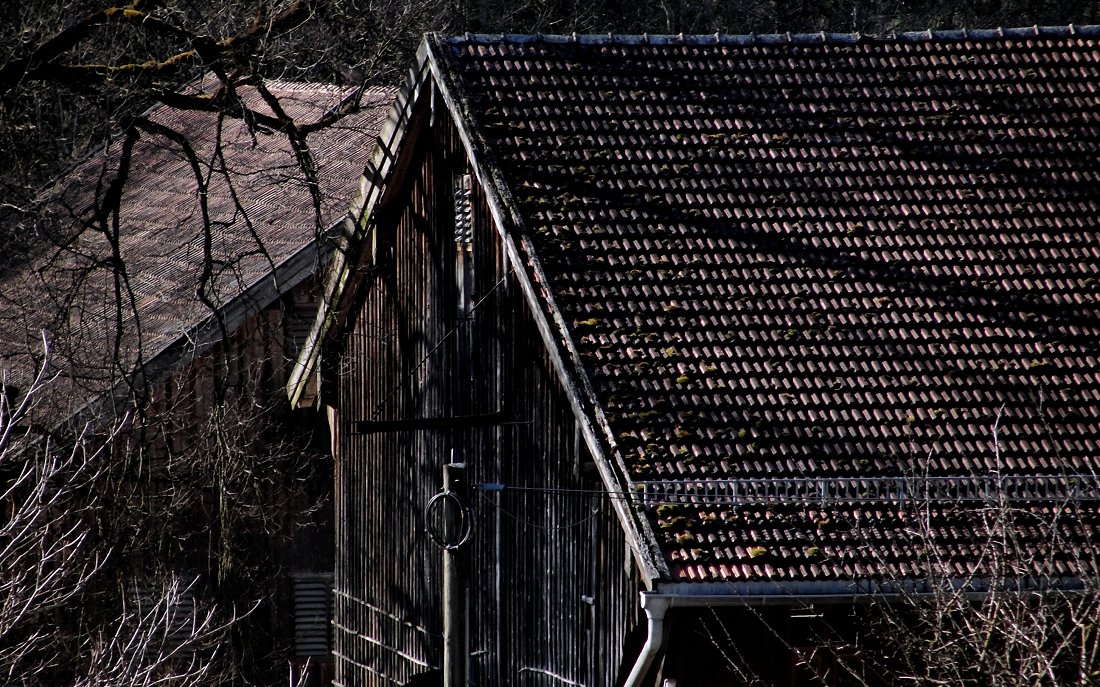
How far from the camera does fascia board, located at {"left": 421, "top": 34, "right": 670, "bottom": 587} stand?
10.1 m

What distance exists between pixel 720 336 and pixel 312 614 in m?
10.6

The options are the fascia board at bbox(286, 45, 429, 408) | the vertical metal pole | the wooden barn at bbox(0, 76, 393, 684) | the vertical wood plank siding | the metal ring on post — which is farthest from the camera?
the wooden barn at bbox(0, 76, 393, 684)

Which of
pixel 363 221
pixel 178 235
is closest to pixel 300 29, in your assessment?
pixel 178 235

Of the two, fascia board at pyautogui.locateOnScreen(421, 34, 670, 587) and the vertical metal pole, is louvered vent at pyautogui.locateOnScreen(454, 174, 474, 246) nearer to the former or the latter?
fascia board at pyautogui.locateOnScreen(421, 34, 670, 587)

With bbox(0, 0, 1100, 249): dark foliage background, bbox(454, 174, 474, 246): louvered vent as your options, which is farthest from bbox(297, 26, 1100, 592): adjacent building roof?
bbox(0, 0, 1100, 249): dark foliage background

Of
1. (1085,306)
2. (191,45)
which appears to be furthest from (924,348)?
(191,45)

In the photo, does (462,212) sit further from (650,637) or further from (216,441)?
(216,441)

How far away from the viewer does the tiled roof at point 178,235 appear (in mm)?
19188

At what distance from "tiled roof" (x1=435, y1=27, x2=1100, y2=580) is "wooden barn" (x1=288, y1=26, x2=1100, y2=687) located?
24 millimetres

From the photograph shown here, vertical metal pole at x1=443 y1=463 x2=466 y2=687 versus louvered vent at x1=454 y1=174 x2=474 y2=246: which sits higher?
louvered vent at x1=454 y1=174 x2=474 y2=246

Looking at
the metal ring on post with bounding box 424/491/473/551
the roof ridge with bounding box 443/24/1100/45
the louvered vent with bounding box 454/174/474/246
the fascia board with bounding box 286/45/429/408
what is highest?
the roof ridge with bounding box 443/24/1100/45

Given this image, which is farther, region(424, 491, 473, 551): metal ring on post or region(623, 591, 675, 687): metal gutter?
region(424, 491, 473, 551): metal ring on post

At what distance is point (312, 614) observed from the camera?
20.6 m

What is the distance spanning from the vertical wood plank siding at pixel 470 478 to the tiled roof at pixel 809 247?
31.4 inches
